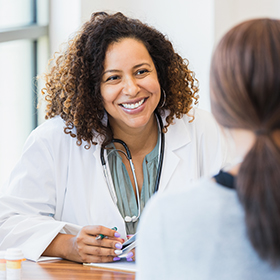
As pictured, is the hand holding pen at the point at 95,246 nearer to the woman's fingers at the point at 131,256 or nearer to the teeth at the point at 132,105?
the woman's fingers at the point at 131,256

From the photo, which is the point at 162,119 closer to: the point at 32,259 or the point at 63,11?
the point at 32,259

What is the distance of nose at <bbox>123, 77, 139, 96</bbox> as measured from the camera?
5.64 ft

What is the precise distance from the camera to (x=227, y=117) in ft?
2.41

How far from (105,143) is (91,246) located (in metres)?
0.51

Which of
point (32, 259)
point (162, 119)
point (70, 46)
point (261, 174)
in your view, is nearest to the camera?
point (261, 174)

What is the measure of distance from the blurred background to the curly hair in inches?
27.0

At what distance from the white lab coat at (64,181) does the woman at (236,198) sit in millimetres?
913

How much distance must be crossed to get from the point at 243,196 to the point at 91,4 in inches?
84.6

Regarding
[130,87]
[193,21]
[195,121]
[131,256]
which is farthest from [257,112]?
[193,21]

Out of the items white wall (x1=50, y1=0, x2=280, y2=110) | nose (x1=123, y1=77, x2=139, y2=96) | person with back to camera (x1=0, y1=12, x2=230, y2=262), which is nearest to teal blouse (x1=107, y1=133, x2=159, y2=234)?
person with back to camera (x1=0, y1=12, x2=230, y2=262)

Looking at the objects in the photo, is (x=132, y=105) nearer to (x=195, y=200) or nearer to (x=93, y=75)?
(x=93, y=75)

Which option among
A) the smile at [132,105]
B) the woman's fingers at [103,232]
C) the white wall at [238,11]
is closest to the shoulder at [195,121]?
the smile at [132,105]

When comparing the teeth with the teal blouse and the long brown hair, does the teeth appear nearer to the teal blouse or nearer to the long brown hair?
the teal blouse

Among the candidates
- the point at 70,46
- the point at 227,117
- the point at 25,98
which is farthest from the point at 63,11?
the point at 227,117
